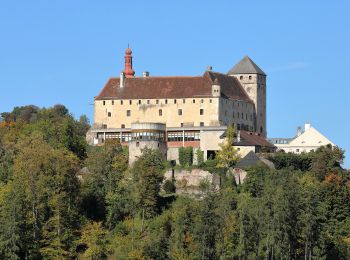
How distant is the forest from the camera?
89.6 m

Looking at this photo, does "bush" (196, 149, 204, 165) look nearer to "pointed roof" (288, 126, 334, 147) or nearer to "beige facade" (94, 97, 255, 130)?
"beige facade" (94, 97, 255, 130)

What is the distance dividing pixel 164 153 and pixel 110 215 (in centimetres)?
1075

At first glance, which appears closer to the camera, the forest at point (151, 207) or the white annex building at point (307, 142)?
the forest at point (151, 207)

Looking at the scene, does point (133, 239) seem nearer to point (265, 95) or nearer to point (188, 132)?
point (188, 132)

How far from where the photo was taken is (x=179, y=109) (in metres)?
111

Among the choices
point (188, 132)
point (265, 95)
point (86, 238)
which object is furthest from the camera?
point (265, 95)

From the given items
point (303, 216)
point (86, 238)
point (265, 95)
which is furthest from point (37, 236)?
point (265, 95)

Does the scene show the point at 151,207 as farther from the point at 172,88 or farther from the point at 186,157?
the point at 172,88

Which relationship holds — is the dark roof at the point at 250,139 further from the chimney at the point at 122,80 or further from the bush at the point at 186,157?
the chimney at the point at 122,80

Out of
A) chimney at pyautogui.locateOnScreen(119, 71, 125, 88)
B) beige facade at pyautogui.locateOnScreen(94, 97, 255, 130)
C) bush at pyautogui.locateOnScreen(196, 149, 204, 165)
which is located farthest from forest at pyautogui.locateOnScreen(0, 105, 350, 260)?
chimney at pyautogui.locateOnScreen(119, 71, 125, 88)

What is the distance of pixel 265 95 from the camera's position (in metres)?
118

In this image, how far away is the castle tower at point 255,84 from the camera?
116 m

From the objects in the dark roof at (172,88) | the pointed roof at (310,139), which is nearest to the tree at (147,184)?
the dark roof at (172,88)

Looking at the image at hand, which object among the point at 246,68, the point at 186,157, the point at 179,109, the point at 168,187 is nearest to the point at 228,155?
the point at 186,157
